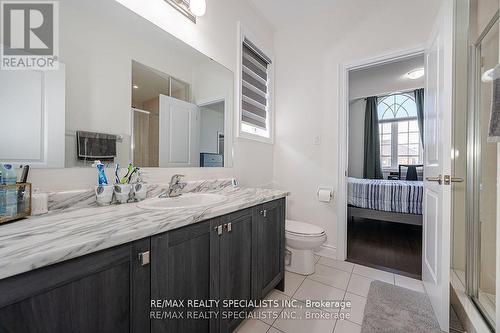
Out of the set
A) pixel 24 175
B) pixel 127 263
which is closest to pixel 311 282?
pixel 127 263

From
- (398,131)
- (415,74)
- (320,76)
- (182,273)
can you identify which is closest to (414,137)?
(398,131)

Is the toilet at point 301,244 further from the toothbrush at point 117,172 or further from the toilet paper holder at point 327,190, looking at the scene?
the toothbrush at point 117,172

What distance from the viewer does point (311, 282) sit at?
180 cm

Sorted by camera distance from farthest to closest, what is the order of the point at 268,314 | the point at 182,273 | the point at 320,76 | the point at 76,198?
the point at 320,76 → the point at 268,314 → the point at 76,198 → the point at 182,273

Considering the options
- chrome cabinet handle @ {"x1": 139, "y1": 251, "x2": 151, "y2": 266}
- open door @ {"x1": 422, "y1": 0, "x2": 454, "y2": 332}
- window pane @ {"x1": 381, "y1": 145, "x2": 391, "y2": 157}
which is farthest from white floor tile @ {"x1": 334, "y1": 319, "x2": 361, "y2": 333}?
window pane @ {"x1": 381, "y1": 145, "x2": 391, "y2": 157}

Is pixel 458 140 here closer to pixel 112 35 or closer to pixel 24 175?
pixel 112 35

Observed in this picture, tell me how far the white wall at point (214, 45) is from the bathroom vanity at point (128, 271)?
0.20 meters

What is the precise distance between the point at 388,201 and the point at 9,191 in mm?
3535

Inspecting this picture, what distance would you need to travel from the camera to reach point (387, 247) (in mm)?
2564

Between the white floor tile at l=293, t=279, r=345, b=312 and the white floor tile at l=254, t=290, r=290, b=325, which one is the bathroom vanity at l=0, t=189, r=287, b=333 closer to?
the white floor tile at l=254, t=290, r=290, b=325

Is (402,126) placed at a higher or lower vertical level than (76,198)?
higher

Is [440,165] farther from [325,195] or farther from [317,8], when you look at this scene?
[317,8]

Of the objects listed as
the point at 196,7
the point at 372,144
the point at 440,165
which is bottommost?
the point at 440,165

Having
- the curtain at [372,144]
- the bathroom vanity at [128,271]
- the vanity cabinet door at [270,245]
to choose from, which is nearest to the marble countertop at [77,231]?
the bathroom vanity at [128,271]
